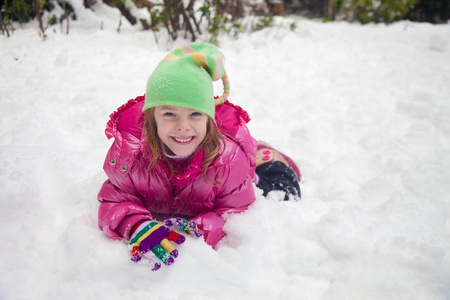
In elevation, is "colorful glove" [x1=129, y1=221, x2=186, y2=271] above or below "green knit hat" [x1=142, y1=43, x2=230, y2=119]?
below

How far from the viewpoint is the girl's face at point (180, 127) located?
1354mm

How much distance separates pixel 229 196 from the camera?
1.69 meters

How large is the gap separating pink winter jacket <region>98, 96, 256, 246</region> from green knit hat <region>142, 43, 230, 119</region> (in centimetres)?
27

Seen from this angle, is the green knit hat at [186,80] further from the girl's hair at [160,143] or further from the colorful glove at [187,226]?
the colorful glove at [187,226]

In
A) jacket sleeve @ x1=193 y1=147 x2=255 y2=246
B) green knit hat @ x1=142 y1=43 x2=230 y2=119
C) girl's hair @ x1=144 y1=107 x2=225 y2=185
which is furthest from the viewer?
jacket sleeve @ x1=193 y1=147 x2=255 y2=246

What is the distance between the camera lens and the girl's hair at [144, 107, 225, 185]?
1464mm

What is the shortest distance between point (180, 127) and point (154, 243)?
0.52 meters

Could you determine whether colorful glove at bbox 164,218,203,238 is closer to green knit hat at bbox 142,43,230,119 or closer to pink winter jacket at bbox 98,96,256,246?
pink winter jacket at bbox 98,96,256,246

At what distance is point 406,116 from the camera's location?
3.06m

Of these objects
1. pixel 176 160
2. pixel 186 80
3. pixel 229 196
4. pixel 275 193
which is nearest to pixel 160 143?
pixel 176 160

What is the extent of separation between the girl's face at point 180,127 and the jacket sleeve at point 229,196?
0.26m

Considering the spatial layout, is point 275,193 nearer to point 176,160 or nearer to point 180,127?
point 176,160

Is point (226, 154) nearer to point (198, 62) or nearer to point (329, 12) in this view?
point (198, 62)

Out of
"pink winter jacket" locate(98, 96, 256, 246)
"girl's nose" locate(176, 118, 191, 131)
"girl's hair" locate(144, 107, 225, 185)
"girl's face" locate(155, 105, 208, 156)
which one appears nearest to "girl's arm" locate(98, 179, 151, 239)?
"pink winter jacket" locate(98, 96, 256, 246)
